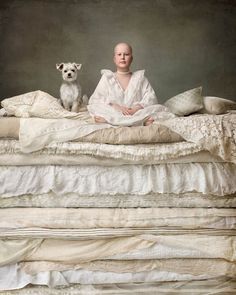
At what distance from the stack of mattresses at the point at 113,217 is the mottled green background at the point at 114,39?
5.65 ft

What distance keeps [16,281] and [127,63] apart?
1358 mm

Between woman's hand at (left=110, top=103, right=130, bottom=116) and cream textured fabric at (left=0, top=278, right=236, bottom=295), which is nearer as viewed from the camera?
cream textured fabric at (left=0, top=278, right=236, bottom=295)

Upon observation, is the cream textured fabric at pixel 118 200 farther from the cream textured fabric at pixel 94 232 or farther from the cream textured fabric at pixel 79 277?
the cream textured fabric at pixel 79 277

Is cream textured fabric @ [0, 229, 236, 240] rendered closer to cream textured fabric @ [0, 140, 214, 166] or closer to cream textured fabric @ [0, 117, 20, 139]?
cream textured fabric @ [0, 140, 214, 166]

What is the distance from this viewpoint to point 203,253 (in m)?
1.84

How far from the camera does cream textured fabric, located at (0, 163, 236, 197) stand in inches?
72.2

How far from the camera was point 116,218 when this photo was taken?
6.02 feet

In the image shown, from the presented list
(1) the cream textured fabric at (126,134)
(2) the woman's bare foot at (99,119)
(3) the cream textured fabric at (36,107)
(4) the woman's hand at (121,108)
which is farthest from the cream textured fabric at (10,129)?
(4) the woman's hand at (121,108)

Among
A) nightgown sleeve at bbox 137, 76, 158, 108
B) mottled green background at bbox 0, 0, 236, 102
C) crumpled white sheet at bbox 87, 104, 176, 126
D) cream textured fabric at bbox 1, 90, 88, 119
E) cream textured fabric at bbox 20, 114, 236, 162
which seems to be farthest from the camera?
mottled green background at bbox 0, 0, 236, 102

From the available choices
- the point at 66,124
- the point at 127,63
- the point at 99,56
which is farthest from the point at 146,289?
the point at 99,56

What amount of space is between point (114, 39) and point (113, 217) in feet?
6.72

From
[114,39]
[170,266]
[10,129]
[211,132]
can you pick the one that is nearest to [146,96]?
[211,132]

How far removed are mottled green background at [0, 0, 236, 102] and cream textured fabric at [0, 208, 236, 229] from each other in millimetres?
1800

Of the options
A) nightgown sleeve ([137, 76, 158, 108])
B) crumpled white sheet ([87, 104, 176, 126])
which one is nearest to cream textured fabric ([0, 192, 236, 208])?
crumpled white sheet ([87, 104, 176, 126])
